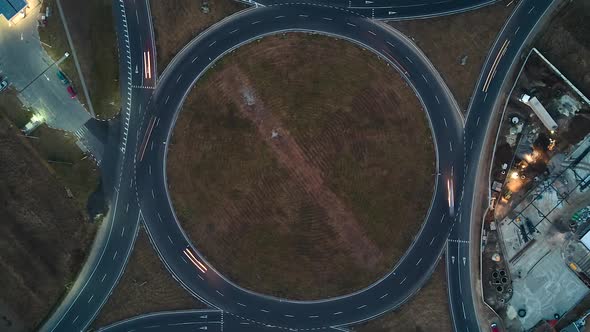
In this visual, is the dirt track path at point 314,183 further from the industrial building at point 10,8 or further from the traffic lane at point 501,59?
the industrial building at point 10,8

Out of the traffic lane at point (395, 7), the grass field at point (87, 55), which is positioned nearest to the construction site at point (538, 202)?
the traffic lane at point (395, 7)

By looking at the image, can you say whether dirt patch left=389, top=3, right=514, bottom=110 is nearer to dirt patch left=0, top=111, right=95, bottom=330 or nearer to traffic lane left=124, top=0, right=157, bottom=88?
traffic lane left=124, top=0, right=157, bottom=88

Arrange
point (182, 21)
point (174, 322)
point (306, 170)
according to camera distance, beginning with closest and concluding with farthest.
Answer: point (306, 170)
point (174, 322)
point (182, 21)

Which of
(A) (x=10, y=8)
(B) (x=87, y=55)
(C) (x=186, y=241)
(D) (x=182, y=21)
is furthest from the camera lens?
(D) (x=182, y=21)

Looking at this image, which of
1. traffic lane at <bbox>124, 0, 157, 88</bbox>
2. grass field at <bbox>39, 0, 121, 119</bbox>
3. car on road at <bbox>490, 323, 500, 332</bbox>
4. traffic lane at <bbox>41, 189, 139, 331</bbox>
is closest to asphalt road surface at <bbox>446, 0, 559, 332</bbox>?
car on road at <bbox>490, 323, 500, 332</bbox>

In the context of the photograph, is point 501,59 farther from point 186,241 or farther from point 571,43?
point 186,241

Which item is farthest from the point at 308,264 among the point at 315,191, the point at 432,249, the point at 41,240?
the point at 41,240

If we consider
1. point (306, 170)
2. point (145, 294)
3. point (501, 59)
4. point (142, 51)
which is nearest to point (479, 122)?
point (501, 59)
